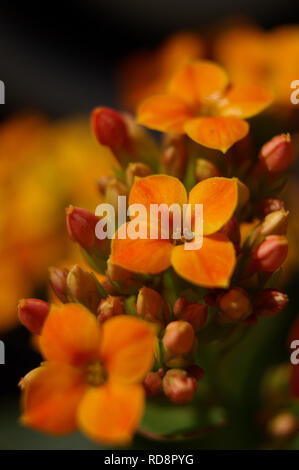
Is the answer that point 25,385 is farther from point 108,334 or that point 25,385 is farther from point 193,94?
point 193,94

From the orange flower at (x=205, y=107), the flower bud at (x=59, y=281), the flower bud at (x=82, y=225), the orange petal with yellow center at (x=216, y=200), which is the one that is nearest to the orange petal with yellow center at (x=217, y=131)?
the orange flower at (x=205, y=107)

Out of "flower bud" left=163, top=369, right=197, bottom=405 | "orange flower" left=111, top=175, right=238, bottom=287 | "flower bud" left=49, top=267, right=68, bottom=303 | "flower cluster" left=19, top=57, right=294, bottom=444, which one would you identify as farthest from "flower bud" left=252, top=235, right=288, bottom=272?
"flower bud" left=49, top=267, right=68, bottom=303

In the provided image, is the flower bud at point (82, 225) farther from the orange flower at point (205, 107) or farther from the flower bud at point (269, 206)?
the flower bud at point (269, 206)

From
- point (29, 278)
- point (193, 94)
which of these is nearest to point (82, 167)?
point (29, 278)

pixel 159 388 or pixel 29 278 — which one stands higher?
pixel 29 278

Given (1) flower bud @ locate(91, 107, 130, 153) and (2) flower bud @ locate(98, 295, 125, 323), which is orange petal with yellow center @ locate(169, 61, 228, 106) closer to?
(1) flower bud @ locate(91, 107, 130, 153)

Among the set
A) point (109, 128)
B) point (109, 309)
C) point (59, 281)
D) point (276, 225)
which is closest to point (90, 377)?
point (109, 309)

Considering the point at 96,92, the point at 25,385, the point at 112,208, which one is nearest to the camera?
the point at 25,385
